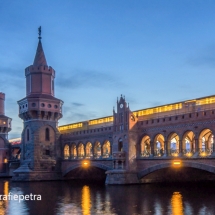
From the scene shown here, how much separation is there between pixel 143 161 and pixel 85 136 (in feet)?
52.6

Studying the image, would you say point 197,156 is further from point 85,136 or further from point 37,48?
point 37,48

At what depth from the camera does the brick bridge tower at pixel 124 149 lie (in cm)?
4856

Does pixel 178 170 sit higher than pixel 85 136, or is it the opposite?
pixel 85 136

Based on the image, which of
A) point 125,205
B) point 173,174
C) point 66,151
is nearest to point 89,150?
point 66,151

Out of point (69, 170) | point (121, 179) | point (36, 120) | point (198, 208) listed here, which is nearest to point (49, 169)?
point (69, 170)

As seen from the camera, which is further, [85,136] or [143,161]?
[85,136]

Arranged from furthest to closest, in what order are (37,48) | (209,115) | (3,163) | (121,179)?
1. (3,163)
2. (37,48)
3. (121,179)
4. (209,115)

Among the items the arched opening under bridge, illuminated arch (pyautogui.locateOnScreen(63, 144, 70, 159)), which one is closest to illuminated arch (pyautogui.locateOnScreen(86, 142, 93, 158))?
illuminated arch (pyautogui.locateOnScreen(63, 144, 70, 159))

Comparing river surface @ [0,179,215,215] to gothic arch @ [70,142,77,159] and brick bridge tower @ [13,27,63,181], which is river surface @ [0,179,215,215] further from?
gothic arch @ [70,142,77,159]

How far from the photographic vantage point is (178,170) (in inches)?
1966

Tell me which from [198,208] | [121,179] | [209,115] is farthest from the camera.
Answer: [121,179]

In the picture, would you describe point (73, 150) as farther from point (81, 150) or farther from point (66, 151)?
point (66, 151)

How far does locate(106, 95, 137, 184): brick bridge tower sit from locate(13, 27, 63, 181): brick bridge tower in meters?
17.7

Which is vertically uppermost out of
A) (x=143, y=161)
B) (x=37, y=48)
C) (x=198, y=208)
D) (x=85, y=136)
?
(x=37, y=48)
